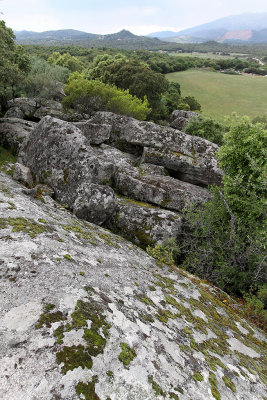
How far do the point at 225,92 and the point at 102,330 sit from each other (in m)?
125

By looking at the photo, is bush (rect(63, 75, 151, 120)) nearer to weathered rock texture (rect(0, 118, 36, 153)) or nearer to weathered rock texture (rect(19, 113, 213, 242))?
weathered rock texture (rect(0, 118, 36, 153))

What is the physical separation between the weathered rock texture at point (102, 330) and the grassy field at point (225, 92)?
83991 mm

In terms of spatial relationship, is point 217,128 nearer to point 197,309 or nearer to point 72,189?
point 72,189

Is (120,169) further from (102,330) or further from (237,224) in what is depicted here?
(102,330)

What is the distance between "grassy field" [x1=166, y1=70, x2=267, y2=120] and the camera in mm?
90188

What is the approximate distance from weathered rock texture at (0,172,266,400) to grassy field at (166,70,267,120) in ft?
276

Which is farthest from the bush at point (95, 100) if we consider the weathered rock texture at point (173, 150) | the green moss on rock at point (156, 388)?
the green moss on rock at point (156, 388)

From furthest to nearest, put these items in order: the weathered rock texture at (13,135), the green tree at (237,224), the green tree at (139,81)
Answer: the green tree at (139,81), the weathered rock texture at (13,135), the green tree at (237,224)

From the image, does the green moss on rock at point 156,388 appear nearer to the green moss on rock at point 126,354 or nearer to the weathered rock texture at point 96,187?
the green moss on rock at point 126,354

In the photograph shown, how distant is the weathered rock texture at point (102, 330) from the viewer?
10.2 ft

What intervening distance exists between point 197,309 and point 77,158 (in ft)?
30.2

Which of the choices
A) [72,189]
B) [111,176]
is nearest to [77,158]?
[72,189]

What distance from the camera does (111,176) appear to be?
14.9 meters

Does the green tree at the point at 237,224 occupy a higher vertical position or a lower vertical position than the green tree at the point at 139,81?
lower
